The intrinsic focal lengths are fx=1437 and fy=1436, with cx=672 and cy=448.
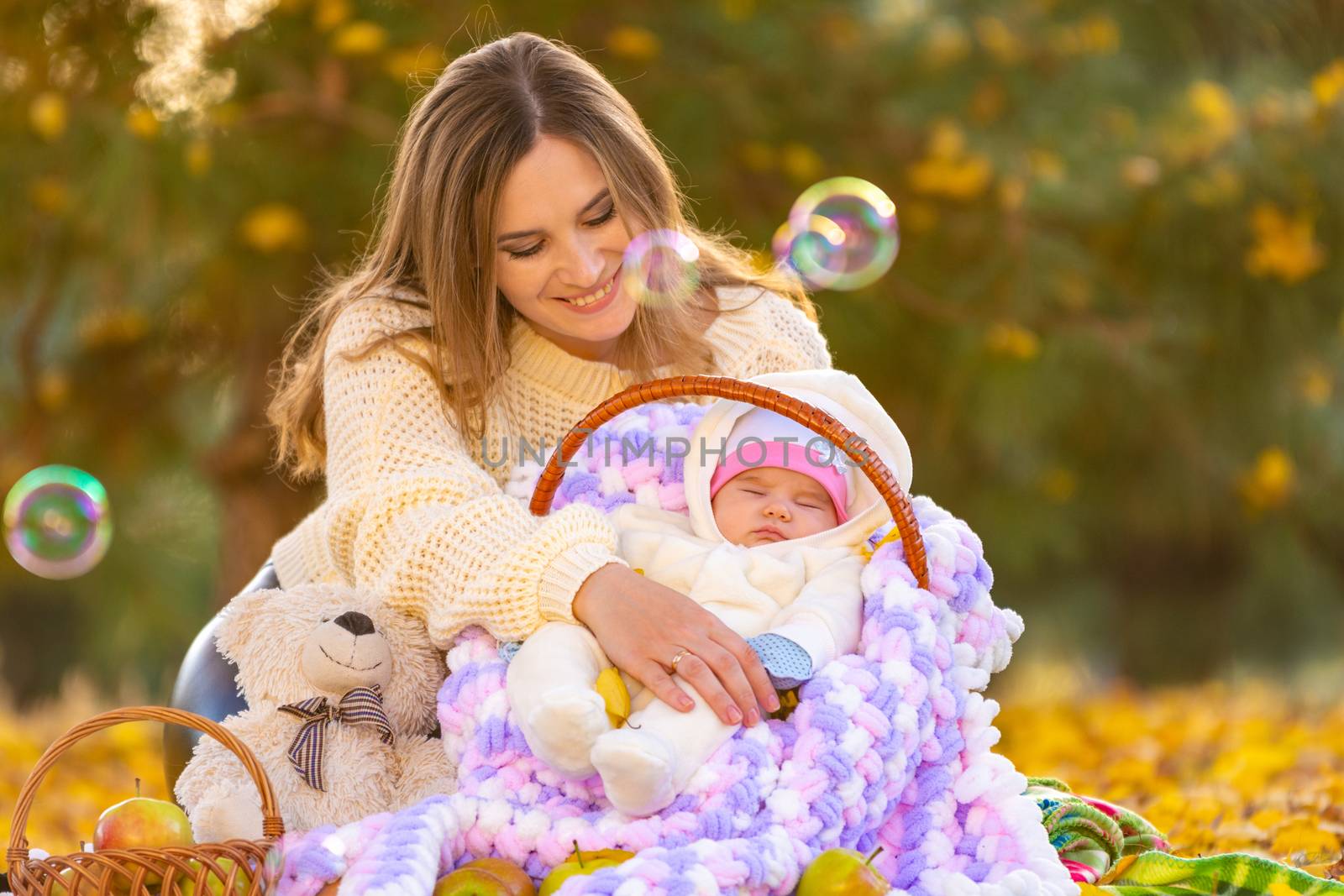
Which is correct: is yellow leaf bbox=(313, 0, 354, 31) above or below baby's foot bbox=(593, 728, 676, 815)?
above

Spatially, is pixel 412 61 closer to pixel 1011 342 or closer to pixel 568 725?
pixel 1011 342

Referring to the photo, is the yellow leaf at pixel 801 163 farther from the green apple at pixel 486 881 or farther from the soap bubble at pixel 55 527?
the green apple at pixel 486 881

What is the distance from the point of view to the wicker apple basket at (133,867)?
1.56 m

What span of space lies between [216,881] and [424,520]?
655mm

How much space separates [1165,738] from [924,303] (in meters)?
1.34

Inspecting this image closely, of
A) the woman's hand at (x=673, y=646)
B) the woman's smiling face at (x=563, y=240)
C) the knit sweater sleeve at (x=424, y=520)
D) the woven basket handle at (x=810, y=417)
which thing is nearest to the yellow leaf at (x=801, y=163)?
the woman's smiling face at (x=563, y=240)

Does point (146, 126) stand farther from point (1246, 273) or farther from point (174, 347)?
point (1246, 273)

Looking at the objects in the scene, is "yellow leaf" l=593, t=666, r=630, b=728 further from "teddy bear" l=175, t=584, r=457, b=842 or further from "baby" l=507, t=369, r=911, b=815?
"teddy bear" l=175, t=584, r=457, b=842

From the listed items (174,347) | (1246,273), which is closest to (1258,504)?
(1246,273)

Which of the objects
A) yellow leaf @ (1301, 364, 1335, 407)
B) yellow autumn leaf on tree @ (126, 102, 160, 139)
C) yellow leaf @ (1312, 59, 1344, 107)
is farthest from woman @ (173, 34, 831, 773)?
yellow leaf @ (1301, 364, 1335, 407)

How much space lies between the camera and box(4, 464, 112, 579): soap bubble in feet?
8.62

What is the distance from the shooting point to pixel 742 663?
1765 mm

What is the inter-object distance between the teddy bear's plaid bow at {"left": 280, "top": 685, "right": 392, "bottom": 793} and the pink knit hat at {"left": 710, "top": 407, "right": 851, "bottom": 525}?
1.85 feet

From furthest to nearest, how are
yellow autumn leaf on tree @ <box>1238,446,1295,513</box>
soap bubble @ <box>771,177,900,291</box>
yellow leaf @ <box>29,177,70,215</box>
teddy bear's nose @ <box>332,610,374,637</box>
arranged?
yellow autumn leaf on tree @ <box>1238,446,1295,513</box> < yellow leaf @ <box>29,177,70,215</box> < soap bubble @ <box>771,177,900,291</box> < teddy bear's nose @ <box>332,610,374,637</box>
